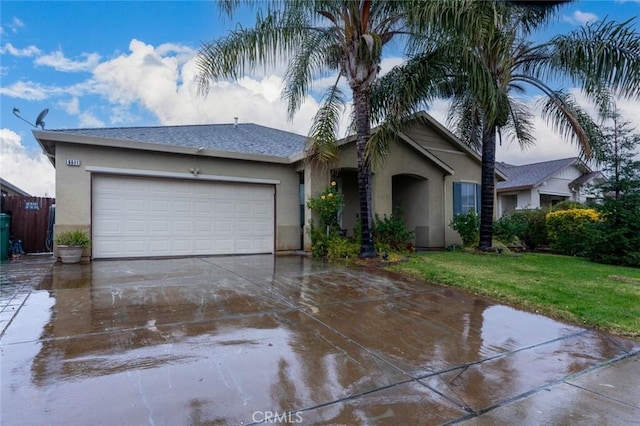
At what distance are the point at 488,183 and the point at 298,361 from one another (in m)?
10.5

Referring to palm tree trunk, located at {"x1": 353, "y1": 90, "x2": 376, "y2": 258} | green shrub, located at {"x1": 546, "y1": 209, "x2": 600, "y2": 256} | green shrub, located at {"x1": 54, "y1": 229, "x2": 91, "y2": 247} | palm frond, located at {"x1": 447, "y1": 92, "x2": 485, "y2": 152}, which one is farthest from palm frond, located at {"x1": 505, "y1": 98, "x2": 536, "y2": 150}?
green shrub, located at {"x1": 54, "y1": 229, "x2": 91, "y2": 247}

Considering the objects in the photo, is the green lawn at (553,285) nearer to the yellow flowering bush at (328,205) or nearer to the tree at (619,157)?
the tree at (619,157)

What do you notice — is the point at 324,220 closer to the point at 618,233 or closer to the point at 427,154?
the point at 427,154

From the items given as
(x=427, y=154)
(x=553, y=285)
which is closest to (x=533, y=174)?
(x=427, y=154)

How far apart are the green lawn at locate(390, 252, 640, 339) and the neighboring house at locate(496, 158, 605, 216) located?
1358 cm

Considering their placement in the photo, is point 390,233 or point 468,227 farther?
point 468,227

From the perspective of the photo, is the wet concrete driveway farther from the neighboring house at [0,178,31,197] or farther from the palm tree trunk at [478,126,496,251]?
the neighboring house at [0,178,31,197]

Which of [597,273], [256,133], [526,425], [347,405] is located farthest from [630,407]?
[256,133]

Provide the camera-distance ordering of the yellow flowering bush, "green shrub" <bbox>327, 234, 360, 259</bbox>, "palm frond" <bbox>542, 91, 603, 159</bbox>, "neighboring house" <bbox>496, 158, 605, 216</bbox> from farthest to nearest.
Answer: "neighboring house" <bbox>496, 158, 605, 216</bbox>, the yellow flowering bush, "green shrub" <bbox>327, 234, 360, 259</bbox>, "palm frond" <bbox>542, 91, 603, 159</bbox>

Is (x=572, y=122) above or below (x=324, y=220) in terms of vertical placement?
above

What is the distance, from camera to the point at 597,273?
8508 mm

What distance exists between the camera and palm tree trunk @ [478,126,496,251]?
11781mm

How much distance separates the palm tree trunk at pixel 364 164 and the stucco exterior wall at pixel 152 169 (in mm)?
3106

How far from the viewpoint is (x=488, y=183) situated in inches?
465
